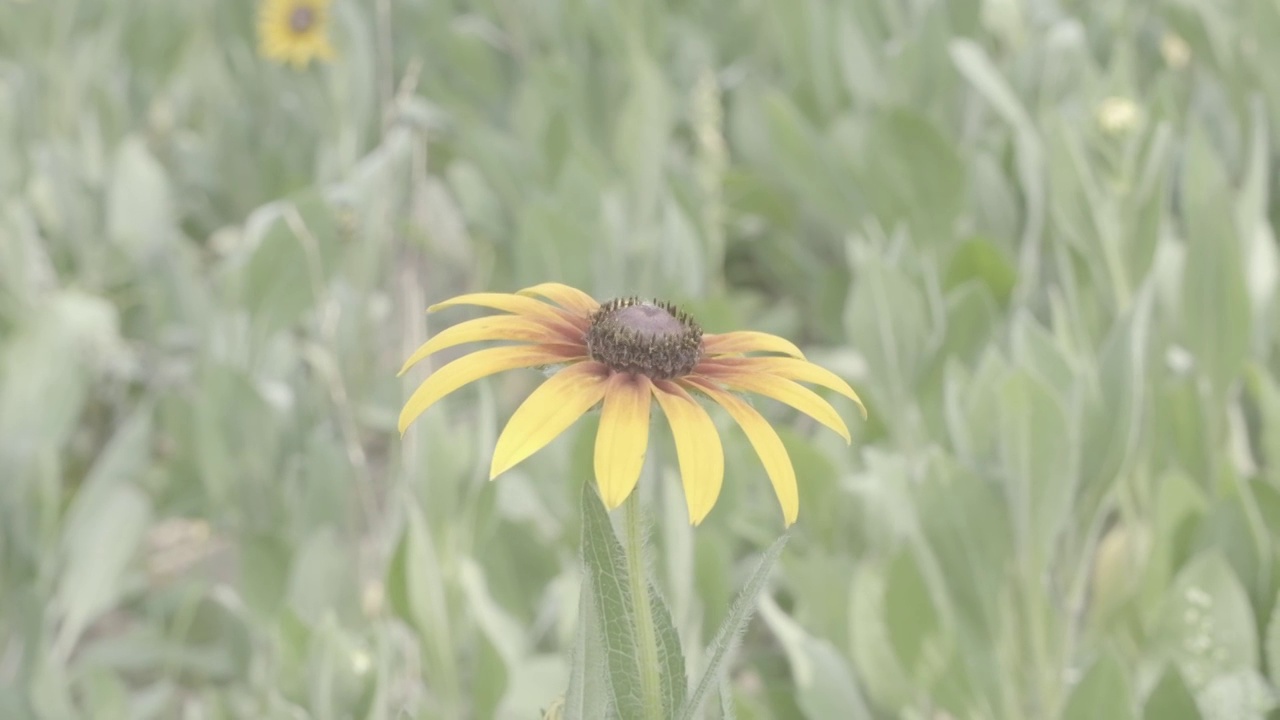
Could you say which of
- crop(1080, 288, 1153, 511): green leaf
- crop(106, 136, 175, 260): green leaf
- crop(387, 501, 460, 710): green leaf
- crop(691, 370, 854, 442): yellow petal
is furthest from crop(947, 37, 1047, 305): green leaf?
crop(106, 136, 175, 260): green leaf

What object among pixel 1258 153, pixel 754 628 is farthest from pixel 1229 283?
pixel 754 628

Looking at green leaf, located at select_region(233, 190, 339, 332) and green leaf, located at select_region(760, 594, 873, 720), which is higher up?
green leaf, located at select_region(233, 190, 339, 332)

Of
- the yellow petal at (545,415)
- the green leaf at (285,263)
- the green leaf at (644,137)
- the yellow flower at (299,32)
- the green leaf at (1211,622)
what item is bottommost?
the yellow petal at (545,415)

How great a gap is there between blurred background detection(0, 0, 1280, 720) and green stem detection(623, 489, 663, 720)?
667 mm

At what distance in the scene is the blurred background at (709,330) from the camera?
1.50 metres

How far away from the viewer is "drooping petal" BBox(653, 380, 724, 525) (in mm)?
693

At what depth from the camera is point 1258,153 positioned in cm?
193

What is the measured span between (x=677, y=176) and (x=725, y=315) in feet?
1.56

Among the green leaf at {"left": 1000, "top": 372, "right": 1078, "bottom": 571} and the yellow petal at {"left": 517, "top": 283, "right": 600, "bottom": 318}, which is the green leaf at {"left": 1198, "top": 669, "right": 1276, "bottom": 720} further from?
the yellow petal at {"left": 517, "top": 283, "right": 600, "bottom": 318}

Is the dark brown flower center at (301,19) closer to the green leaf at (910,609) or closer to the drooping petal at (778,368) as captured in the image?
the green leaf at (910,609)

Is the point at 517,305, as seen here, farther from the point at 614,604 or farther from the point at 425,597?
the point at 425,597

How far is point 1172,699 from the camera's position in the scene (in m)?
1.30

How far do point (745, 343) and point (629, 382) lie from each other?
13 cm

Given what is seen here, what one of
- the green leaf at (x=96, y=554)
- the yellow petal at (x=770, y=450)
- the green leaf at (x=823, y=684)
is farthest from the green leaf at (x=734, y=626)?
the green leaf at (x=96, y=554)
